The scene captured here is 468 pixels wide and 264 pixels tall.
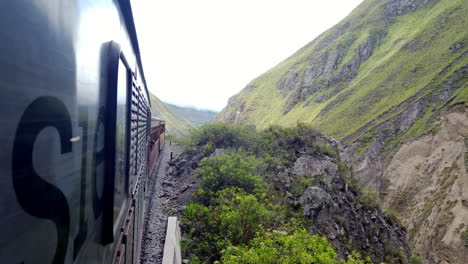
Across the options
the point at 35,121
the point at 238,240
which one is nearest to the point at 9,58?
the point at 35,121

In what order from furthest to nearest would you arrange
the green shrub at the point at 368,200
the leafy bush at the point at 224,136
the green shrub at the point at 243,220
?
the leafy bush at the point at 224,136
the green shrub at the point at 368,200
the green shrub at the point at 243,220

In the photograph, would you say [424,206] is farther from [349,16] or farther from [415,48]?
[349,16]

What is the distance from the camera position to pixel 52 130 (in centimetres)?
104

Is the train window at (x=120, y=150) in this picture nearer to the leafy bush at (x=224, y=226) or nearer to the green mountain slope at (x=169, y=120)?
the leafy bush at (x=224, y=226)

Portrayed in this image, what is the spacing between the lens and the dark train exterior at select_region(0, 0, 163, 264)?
0.78 meters

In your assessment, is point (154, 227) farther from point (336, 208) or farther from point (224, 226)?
point (336, 208)

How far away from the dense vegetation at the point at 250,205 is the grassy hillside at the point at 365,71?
906 centimetres

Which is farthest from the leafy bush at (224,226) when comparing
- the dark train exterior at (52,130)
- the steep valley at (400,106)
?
the steep valley at (400,106)

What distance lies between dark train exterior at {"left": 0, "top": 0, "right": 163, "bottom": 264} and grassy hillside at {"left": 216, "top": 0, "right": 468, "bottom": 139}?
2132 centimetres

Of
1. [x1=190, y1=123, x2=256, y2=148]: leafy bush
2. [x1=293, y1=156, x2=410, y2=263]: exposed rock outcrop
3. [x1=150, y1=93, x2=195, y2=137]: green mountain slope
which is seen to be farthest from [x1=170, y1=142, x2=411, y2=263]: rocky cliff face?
[x1=150, y1=93, x2=195, y2=137]: green mountain slope

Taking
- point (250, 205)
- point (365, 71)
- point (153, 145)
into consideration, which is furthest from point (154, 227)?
point (365, 71)

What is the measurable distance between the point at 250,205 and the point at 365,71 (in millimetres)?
56551

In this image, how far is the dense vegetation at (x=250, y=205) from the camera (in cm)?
535

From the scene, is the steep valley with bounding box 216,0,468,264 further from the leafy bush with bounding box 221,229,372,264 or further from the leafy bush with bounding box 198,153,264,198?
the leafy bush with bounding box 221,229,372,264
